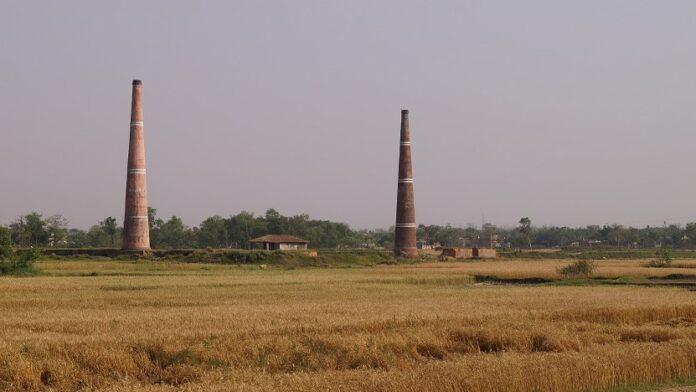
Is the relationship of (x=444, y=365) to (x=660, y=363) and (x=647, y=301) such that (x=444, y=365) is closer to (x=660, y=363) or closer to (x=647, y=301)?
(x=660, y=363)

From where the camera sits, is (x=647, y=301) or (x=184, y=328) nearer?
(x=184, y=328)

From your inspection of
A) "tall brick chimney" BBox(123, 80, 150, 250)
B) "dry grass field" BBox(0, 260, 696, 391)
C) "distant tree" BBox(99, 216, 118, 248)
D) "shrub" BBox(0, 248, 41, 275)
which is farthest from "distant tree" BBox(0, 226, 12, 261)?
"distant tree" BBox(99, 216, 118, 248)

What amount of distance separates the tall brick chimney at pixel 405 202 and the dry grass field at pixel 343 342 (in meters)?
48.3

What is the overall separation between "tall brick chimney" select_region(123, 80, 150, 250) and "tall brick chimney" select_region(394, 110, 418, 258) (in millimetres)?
23063

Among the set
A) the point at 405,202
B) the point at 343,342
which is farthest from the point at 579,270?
the point at 343,342

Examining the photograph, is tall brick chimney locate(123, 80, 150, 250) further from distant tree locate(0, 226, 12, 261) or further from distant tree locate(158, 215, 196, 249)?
distant tree locate(158, 215, 196, 249)

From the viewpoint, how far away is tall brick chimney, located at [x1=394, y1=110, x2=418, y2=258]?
86.6m

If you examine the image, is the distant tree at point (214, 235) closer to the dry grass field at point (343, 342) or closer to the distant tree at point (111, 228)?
the distant tree at point (111, 228)

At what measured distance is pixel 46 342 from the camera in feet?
67.1

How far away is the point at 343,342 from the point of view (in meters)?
21.4

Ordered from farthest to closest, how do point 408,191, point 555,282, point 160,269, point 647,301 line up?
point 408,191 → point 160,269 → point 555,282 → point 647,301

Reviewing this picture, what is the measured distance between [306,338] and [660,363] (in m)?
7.71

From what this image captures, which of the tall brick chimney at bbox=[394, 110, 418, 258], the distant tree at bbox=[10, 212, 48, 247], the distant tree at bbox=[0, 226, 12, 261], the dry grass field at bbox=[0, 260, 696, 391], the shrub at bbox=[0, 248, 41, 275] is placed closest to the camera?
the dry grass field at bbox=[0, 260, 696, 391]

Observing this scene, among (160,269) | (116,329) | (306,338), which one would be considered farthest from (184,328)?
(160,269)
